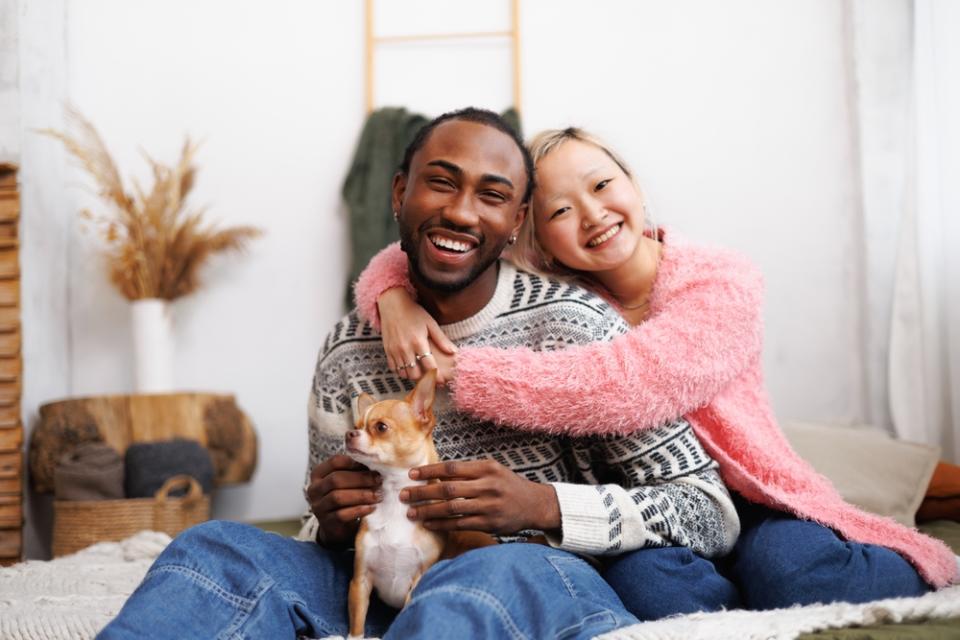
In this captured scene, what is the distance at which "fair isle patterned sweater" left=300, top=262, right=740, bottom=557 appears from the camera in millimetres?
1390

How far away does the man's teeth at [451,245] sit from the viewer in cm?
143

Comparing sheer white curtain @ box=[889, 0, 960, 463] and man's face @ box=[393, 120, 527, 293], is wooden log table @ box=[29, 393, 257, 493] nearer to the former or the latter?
man's face @ box=[393, 120, 527, 293]

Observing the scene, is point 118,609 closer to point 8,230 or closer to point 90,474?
point 90,474

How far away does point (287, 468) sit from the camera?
125 inches

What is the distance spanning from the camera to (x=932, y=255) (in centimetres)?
270

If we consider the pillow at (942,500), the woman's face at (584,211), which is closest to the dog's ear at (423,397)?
the woman's face at (584,211)

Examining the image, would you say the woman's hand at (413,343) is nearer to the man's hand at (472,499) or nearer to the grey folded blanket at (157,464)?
the man's hand at (472,499)

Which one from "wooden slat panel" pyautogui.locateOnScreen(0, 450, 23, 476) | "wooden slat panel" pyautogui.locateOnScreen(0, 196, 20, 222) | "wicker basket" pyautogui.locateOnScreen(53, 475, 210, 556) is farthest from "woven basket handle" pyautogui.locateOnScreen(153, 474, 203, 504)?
"wooden slat panel" pyautogui.locateOnScreen(0, 196, 20, 222)

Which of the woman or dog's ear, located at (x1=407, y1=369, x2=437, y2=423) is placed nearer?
dog's ear, located at (x1=407, y1=369, x2=437, y2=423)

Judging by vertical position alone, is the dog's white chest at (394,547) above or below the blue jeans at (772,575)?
above

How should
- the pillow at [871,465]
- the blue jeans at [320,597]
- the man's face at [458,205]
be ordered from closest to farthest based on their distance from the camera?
1. the blue jeans at [320,597]
2. the man's face at [458,205]
3. the pillow at [871,465]

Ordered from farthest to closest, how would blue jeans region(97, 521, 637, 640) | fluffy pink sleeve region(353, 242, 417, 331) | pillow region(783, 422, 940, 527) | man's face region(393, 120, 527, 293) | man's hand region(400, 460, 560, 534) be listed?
1. pillow region(783, 422, 940, 527)
2. fluffy pink sleeve region(353, 242, 417, 331)
3. man's face region(393, 120, 527, 293)
4. man's hand region(400, 460, 560, 534)
5. blue jeans region(97, 521, 637, 640)

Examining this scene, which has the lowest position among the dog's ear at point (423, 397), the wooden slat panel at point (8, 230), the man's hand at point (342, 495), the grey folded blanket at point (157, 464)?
the grey folded blanket at point (157, 464)

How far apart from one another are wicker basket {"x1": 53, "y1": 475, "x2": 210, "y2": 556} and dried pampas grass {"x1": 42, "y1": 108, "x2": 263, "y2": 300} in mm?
709
